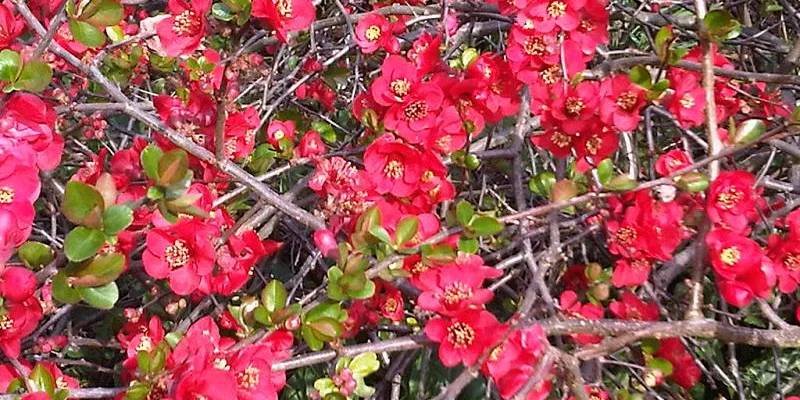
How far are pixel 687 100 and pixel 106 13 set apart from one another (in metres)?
0.85

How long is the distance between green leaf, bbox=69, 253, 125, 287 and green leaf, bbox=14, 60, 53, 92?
0.78ft

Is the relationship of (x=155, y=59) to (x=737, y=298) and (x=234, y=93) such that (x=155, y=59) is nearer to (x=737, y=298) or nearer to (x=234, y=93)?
(x=234, y=93)

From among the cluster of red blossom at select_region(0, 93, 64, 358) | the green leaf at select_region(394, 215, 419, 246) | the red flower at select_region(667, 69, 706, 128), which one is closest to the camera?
the cluster of red blossom at select_region(0, 93, 64, 358)

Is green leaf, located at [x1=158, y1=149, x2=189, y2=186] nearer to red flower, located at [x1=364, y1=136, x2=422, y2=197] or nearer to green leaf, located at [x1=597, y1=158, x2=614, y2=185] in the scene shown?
red flower, located at [x1=364, y1=136, x2=422, y2=197]

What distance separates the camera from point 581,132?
1.33 m

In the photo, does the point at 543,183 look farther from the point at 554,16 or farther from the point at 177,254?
the point at 177,254

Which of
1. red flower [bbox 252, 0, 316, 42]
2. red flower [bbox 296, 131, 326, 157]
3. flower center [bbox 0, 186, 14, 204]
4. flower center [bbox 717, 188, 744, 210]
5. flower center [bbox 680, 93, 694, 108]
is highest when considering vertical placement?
red flower [bbox 252, 0, 316, 42]

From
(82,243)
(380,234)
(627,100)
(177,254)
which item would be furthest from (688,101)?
(82,243)

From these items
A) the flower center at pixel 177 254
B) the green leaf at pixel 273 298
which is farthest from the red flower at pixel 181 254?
the green leaf at pixel 273 298

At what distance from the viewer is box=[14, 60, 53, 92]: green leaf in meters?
1.04

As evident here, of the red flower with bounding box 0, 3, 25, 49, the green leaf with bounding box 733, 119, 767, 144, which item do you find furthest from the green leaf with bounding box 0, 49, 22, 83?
the green leaf with bounding box 733, 119, 767, 144

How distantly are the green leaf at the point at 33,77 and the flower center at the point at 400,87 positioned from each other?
0.51m

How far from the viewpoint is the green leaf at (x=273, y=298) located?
114 centimetres

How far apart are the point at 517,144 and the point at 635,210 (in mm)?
285
